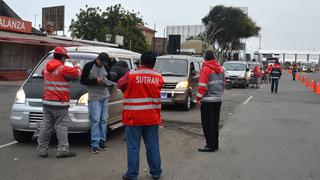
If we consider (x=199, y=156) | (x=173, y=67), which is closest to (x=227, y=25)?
(x=173, y=67)

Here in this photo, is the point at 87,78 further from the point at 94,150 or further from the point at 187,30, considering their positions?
the point at 187,30

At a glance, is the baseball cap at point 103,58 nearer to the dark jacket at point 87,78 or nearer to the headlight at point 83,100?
the dark jacket at point 87,78

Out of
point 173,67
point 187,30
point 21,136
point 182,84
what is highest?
point 187,30

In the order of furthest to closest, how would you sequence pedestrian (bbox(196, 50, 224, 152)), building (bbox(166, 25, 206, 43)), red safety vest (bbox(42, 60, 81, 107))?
building (bbox(166, 25, 206, 43)), pedestrian (bbox(196, 50, 224, 152)), red safety vest (bbox(42, 60, 81, 107))

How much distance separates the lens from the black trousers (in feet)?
28.9

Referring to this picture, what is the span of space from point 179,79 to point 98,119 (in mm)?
7302

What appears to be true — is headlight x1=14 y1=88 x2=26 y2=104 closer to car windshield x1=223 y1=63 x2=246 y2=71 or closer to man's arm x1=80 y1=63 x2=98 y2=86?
man's arm x1=80 y1=63 x2=98 y2=86

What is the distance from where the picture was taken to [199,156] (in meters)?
8.33

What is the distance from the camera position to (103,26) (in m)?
59.0

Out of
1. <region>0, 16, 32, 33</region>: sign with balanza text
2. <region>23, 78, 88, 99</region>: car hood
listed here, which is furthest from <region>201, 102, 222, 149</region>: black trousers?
<region>0, 16, 32, 33</region>: sign with balanza text

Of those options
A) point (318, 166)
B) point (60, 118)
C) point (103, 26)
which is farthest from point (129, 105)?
point (103, 26)

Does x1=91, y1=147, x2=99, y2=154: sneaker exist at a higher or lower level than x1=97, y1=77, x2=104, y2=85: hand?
lower

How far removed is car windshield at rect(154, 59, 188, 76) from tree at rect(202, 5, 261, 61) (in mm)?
57771

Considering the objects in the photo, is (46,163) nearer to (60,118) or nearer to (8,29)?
(60,118)
